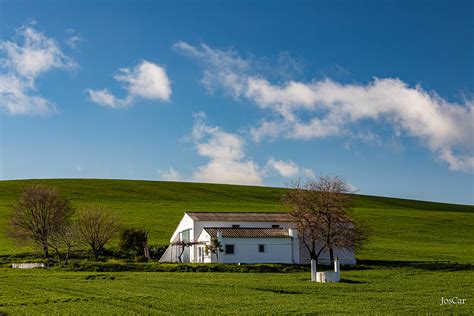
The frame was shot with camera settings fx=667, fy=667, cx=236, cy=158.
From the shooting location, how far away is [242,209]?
97.4m

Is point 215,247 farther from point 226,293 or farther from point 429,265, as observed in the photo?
point 226,293

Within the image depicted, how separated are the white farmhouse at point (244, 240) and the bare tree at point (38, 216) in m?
11.1

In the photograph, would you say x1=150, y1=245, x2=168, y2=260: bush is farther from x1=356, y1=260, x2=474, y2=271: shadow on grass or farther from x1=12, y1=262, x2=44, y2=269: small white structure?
x1=356, y1=260, x2=474, y2=271: shadow on grass

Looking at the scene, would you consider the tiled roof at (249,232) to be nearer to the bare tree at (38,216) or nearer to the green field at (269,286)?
the green field at (269,286)

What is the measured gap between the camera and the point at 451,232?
91.5 metres

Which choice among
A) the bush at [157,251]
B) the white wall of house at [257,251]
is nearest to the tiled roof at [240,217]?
the white wall of house at [257,251]

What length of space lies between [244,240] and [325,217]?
25.5 ft

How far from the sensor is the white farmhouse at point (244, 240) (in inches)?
2424

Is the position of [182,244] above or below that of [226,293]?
above


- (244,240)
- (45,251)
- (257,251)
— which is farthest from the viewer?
(45,251)

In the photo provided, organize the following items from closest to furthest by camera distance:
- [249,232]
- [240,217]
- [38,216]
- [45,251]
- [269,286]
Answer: [269,286] < [249,232] < [45,251] < [38,216] < [240,217]

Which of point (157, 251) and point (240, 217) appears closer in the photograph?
point (157, 251)

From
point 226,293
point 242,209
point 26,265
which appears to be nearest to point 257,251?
point 26,265

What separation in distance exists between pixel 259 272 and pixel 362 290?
15.5m
